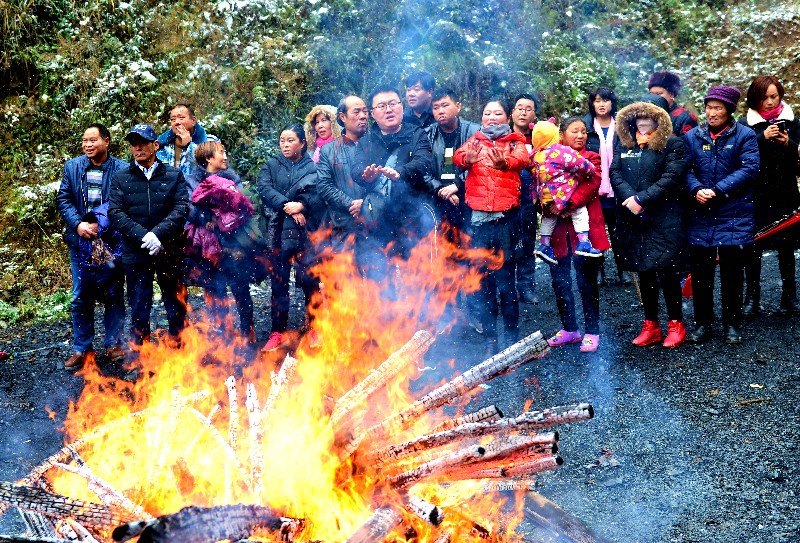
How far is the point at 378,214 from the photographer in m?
6.90

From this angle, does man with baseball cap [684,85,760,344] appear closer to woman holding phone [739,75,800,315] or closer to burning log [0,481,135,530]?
woman holding phone [739,75,800,315]

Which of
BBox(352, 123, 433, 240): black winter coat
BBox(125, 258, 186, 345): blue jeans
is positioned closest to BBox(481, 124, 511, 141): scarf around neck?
BBox(352, 123, 433, 240): black winter coat

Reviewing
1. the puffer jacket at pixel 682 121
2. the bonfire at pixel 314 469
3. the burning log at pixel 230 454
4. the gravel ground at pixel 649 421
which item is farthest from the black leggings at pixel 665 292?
the burning log at pixel 230 454

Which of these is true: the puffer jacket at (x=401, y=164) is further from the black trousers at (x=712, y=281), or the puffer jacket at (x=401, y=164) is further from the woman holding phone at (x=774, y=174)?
the woman holding phone at (x=774, y=174)

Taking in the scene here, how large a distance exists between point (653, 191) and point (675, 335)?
1341mm

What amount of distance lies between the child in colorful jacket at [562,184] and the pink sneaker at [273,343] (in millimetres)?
2775

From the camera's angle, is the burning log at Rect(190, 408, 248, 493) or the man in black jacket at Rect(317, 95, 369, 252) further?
the man in black jacket at Rect(317, 95, 369, 252)

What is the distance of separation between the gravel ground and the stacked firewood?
3.72 ft

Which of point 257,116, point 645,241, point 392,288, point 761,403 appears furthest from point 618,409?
point 257,116

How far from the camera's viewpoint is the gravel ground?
384 cm

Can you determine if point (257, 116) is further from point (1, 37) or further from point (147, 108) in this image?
point (1, 37)

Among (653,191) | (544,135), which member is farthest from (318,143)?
(653,191)

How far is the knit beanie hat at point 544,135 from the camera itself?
690 centimetres

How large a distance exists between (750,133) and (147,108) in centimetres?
953
